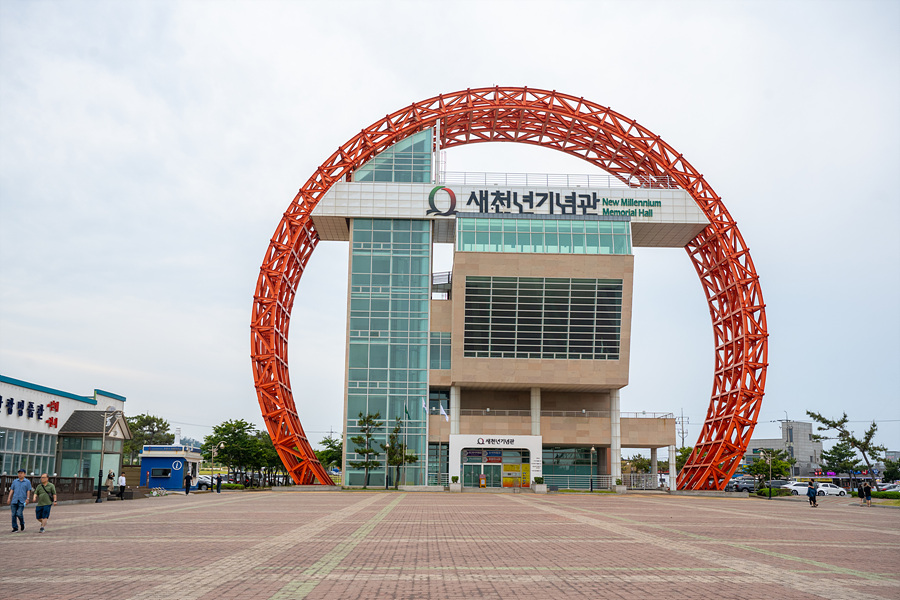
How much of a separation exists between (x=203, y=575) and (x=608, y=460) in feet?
192

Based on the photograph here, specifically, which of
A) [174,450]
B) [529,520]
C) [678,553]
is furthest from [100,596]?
[174,450]

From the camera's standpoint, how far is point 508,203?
6512 cm

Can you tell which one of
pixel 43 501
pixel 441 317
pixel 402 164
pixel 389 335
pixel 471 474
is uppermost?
pixel 402 164

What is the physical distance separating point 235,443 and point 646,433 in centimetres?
3819

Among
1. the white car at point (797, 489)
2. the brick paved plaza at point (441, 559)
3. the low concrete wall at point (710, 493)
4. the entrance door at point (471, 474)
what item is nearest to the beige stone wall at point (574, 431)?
the entrance door at point (471, 474)

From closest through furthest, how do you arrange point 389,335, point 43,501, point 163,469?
point 43,501, point 163,469, point 389,335

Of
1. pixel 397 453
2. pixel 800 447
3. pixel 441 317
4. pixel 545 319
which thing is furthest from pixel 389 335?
pixel 800 447

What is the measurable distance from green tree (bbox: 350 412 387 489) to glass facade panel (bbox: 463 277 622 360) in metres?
9.34

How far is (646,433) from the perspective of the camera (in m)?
67.2

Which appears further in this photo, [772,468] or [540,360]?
[772,468]

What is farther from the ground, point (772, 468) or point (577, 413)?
point (577, 413)

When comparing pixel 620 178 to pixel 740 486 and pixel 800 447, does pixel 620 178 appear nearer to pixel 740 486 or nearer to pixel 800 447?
pixel 740 486

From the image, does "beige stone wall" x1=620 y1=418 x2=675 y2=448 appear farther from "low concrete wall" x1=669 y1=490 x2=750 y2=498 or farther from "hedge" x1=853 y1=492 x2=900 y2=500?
"hedge" x1=853 y1=492 x2=900 y2=500

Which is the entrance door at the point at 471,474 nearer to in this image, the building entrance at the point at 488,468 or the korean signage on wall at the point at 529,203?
the building entrance at the point at 488,468
